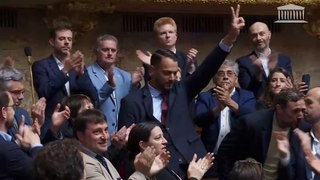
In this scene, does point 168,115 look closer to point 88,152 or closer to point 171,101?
point 171,101

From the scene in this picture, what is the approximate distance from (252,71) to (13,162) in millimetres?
3559

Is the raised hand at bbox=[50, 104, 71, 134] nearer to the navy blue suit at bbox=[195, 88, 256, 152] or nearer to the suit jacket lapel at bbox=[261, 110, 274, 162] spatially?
the suit jacket lapel at bbox=[261, 110, 274, 162]

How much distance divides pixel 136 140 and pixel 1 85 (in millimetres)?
1187

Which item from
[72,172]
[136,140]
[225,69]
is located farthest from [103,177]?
[225,69]

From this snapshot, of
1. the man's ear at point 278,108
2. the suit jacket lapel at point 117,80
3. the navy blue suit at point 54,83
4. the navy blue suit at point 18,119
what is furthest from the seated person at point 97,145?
the suit jacket lapel at point 117,80

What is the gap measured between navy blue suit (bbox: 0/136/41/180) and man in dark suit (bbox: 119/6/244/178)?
62.1 inches

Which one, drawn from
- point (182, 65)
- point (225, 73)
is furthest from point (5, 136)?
point (225, 73)

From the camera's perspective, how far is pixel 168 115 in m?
7.19

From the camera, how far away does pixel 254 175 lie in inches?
232

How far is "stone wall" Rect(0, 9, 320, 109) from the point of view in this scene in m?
9.33

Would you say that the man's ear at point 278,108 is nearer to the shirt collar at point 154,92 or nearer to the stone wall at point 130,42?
the shirt collar at point 154,92

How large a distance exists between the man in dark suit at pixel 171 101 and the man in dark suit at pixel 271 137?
28 cm

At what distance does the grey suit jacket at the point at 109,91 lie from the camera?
25.2 feet

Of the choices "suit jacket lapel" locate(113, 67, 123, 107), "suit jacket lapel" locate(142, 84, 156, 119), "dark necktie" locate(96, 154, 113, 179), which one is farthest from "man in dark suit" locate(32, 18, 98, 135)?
"dark necktie" locate(96, 154, 113, 179)
